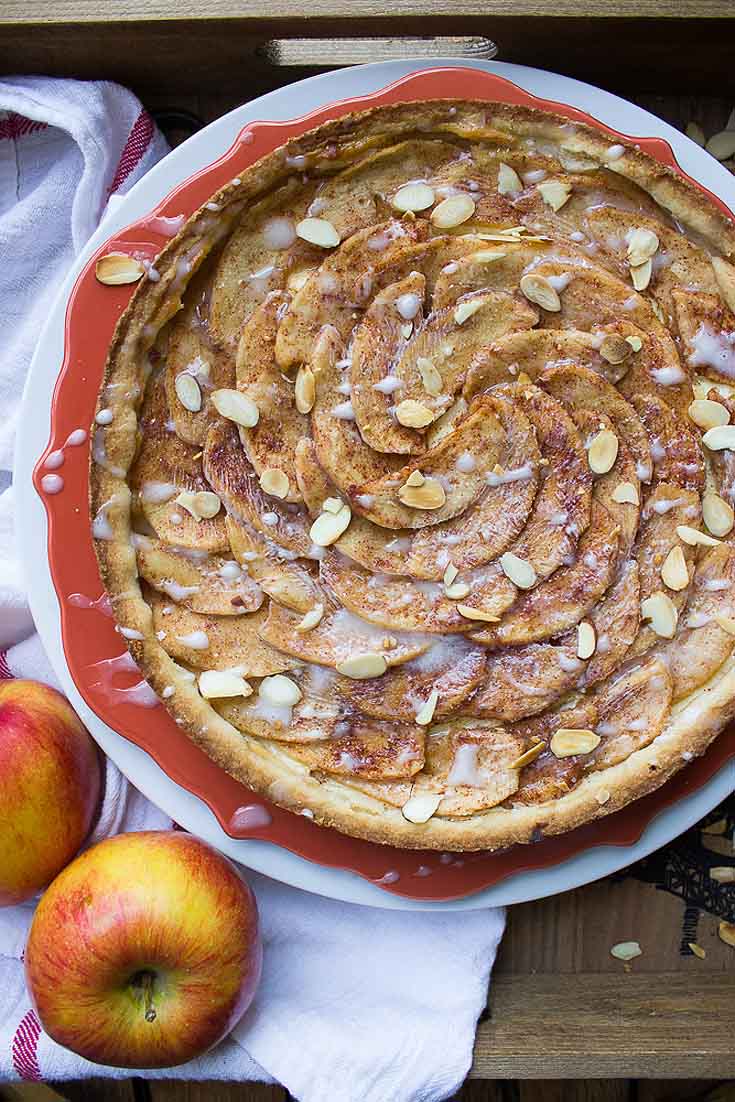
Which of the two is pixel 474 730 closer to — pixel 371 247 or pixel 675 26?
pixel 371 247

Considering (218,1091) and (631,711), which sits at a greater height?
(631,711)

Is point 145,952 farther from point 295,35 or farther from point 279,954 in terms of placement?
point 295,35

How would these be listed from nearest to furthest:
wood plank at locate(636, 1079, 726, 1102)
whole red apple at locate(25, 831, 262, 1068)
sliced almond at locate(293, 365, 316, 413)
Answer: sliced almond at locate(293, 365, 316, 413) < whole red apple at locate(25, 831, 262, 1068) < wood plank at locate(636, 1079, 726, 1102)

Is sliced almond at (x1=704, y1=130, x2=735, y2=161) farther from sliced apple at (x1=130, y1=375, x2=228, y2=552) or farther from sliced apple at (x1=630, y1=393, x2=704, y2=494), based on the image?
sliced apple at (x1=130, y1=375, x2=228, y2=552)

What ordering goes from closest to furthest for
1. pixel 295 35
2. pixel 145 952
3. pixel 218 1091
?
pixel 145 952
pixel 295 35
pixel 218 1091

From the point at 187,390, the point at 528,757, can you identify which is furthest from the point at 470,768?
the point at 187,390

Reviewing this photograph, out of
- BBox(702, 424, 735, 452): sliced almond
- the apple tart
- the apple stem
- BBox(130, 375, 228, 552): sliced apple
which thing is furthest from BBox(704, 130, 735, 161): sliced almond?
the apple stem

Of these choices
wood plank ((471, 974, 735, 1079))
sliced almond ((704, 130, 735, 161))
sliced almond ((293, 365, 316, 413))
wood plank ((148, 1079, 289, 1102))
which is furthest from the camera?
wood plank ((148, 1079, 289, 1102))
